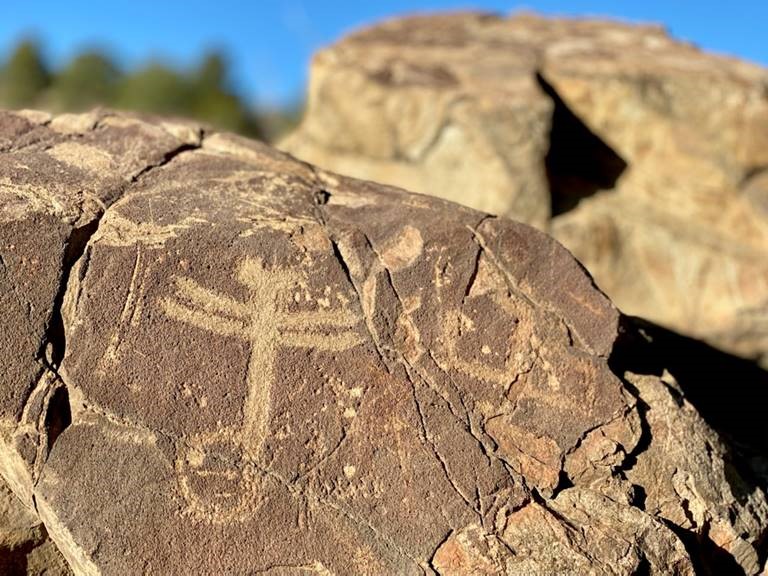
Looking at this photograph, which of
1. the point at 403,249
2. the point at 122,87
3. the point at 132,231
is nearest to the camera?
the point at 132,231

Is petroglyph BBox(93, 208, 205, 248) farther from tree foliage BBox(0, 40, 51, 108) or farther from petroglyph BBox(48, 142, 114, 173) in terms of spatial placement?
tree foliage BBox(0, 40, 51, 108)

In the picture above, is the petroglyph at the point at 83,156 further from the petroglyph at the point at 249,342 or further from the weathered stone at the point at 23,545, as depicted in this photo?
the weathered stone at the point at 23,545

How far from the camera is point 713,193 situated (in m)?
4.89

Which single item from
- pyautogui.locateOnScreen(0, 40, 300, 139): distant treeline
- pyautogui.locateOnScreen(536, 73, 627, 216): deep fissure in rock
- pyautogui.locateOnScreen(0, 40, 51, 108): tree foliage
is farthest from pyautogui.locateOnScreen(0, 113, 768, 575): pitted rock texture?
pyautogui.locateOnScreen(0, 40, 51, 108): tree foliage

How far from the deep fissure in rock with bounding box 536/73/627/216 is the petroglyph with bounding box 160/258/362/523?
3140mm

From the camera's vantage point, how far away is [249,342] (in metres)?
2.07

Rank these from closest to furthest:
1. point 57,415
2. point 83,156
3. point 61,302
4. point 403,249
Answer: point 57,415
point 61,302
point 403,249
point 83,156

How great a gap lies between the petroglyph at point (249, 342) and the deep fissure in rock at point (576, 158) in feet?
10.3

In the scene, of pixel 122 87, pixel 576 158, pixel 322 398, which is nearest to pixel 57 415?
pixel 322 398

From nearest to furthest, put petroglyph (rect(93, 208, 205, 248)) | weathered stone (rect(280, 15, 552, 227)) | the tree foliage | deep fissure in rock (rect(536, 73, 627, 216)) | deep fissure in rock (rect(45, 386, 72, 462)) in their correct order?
deep fissure in rock (rect(45, 386, 72, 462)) < petroglyph (rect(93, 208, 205, 248)) < weathered stone (rect(280, 15, 552, 227)) < deep fissure in rock (rect(536, 73, 627, 216)) < the tree foliage

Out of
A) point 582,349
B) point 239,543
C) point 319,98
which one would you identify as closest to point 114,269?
point 239,543

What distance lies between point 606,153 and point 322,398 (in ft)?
11.8

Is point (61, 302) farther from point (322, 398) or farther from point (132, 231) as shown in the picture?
point (322, 398)

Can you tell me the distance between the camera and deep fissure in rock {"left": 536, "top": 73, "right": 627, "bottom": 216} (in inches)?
196
